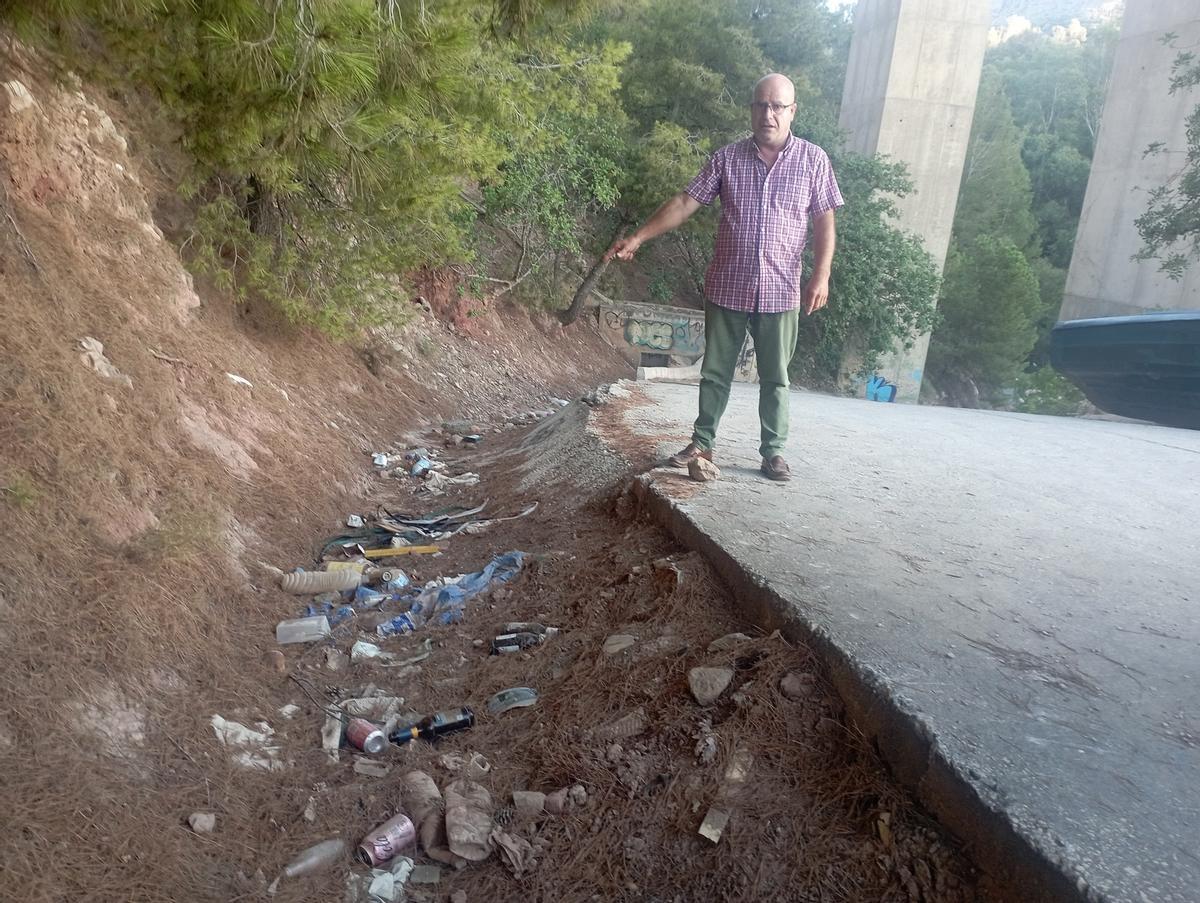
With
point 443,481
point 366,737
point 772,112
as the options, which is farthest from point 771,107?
point 443,481

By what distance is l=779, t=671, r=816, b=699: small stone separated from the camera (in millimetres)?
2432

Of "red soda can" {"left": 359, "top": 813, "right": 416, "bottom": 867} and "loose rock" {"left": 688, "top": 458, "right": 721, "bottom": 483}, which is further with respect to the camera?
"loose rock" {"left": 688, "top": 458, "right": 721, "bottom": 483}

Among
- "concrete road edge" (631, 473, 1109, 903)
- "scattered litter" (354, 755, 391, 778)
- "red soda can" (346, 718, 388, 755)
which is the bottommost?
"scattered litter" (354, 755, 391, 778)

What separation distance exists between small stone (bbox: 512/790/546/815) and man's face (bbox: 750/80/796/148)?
3.07 meters

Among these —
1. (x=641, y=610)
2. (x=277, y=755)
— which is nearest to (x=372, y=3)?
(x=641, y=610)

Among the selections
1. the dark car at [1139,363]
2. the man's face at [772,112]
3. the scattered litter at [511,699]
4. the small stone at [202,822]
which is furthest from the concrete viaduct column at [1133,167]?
the small stone at [202,822]

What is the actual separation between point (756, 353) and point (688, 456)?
697mm

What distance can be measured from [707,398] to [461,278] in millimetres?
9135

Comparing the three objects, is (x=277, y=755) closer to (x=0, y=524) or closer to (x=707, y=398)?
(x=0, y=524)

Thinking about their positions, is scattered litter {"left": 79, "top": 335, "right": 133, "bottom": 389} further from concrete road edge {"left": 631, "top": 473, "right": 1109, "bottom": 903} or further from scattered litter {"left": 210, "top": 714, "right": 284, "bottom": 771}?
concrete road edge {"left": 631, "top": 473, "right": 1109, "bottom": 903}

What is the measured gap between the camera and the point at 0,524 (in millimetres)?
2840

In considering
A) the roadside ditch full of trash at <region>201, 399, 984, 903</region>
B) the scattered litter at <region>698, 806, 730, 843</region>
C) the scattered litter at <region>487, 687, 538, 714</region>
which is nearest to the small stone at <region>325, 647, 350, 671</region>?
the roadside ditch full of trash at <region>201, 399, 984, 903</region>

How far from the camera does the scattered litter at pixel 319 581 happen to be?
13.9 ft

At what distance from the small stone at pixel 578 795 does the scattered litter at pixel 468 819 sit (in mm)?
269
